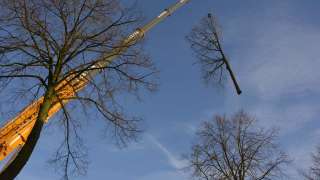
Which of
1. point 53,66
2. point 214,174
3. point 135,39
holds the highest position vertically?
point 214,174

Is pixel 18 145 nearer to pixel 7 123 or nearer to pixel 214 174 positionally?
pixel 7 123

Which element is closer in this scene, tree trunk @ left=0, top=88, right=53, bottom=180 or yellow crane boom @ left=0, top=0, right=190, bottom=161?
tree trunk @ left=0, top=88, right=53, bottom=180

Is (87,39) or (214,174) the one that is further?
(214,174)

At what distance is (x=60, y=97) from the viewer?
47.4 ft

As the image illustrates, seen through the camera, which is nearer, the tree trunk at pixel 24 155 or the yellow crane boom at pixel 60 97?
the tree trunk at pixel 24 155

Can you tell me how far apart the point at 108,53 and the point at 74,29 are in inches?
49.0

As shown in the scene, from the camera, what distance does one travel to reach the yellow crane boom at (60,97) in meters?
14.3

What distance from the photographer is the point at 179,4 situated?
24.2 meters

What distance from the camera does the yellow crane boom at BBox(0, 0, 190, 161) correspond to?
14.3m

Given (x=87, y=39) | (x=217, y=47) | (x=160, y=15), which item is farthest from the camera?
(x=160, y=15)

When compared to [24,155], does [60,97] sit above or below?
above

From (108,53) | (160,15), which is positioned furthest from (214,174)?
(108,53)

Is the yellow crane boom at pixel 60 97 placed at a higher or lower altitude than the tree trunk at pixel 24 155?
higher

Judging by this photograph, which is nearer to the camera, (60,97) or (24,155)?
(24,155)
